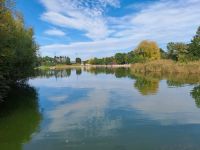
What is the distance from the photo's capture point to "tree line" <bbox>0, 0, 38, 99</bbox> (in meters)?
17.2

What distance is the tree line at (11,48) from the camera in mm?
17250

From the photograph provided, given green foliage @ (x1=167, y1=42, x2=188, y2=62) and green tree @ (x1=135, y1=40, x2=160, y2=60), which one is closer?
green foliage @ (x1=167, y1=42, x2=188, y2=62)

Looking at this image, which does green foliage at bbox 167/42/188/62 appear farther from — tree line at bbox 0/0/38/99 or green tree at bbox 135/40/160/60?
tree line at bbox 0/0/38/99

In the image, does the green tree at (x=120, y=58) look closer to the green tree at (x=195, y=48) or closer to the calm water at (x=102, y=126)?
the green tree at (x=195, y=48)

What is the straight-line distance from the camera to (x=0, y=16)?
16.0 metres

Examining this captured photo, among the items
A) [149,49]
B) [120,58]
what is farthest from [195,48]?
[120,58]

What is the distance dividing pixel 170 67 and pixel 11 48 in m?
42.6

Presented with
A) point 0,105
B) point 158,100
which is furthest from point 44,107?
point 158,100

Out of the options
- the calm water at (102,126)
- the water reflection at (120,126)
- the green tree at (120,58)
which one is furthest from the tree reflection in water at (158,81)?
the green tree at (120,58)

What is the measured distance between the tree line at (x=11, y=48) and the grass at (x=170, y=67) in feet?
86.2

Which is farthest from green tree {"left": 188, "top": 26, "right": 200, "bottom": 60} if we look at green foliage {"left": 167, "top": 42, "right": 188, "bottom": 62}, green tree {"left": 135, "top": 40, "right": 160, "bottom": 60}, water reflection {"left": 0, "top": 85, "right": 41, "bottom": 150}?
water reflection {"left": 0, "top": 85, "right": 41, "bottom": 150}

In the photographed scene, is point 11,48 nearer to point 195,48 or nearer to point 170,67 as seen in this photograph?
point 170,67

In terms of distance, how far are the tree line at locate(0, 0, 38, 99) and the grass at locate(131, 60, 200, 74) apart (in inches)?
1034

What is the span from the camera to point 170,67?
5922 cm
